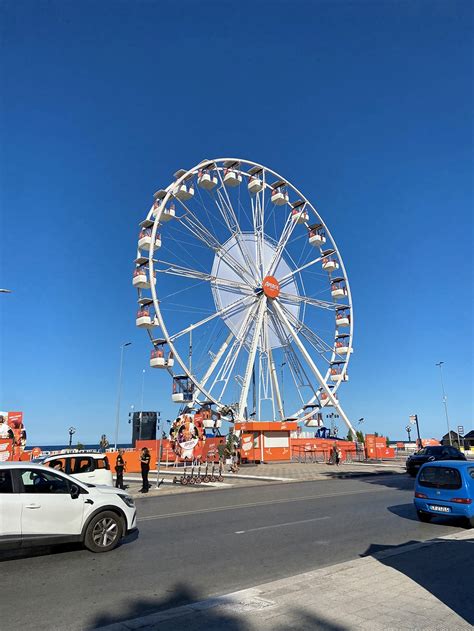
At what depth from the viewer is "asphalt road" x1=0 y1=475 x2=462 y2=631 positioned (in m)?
5.75

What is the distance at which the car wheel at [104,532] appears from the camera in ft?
27.5

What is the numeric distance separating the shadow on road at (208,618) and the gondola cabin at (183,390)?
A: 2510cm

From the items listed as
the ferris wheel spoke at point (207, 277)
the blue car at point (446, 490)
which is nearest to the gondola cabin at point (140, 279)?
the ferris wheel spoke at point (207, 277)

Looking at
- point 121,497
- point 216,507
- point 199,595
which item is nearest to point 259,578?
point 199,595

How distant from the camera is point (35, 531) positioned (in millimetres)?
7781

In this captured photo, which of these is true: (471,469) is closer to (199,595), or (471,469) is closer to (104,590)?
(199,595)

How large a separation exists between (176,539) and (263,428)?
953 inches

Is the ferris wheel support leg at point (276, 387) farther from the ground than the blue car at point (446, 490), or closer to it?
farther from the ground

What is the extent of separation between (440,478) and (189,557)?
19.6 ft

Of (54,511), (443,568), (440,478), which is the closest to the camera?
(443,568)

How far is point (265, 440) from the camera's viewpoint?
34.4m

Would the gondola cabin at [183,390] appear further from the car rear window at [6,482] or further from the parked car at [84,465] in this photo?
the car rear window at [6,482]

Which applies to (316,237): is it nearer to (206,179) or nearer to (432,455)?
(206,179)

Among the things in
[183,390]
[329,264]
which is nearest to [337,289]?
[329,264]
